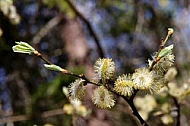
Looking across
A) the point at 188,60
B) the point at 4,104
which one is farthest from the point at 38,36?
the point at 188,60

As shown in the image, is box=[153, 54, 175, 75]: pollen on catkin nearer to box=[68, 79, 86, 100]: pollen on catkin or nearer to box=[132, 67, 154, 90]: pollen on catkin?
box=[132, 67, 154, 90]: pollen on catkin

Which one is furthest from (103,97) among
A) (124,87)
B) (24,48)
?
(24,48)

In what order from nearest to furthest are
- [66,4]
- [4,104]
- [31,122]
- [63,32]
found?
1. [31,122]
2. [66,4]
3. [4,104]
4. [63,32]

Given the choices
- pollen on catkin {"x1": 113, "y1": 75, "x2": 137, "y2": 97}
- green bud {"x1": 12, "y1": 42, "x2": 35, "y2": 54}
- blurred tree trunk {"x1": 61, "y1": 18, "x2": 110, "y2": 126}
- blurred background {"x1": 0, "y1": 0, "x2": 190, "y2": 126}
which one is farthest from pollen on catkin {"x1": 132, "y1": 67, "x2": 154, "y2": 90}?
blurred tree trunk {"x1": 61, "y1": 18, "x2": 110, "y2": 126}

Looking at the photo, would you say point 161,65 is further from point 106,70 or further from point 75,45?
point 75,45

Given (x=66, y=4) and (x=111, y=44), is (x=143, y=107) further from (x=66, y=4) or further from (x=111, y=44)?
(x=111, y=44)
